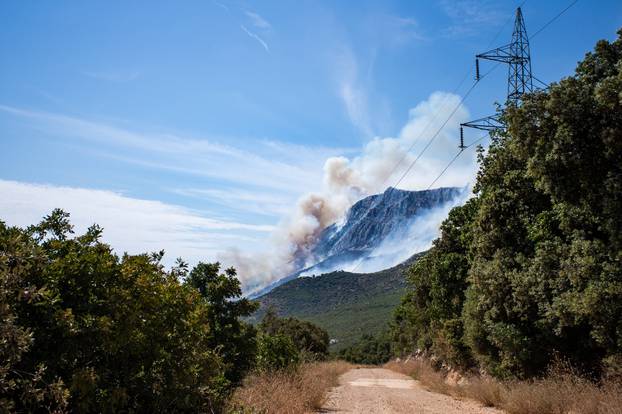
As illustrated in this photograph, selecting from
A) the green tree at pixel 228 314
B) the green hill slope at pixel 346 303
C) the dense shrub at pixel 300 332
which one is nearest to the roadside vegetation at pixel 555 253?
the green tree at pixel 228 314

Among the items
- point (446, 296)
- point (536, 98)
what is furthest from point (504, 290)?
point (446, 296)

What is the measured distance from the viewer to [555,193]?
41.9 ft

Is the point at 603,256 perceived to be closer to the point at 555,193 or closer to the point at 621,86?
the point at 555,193

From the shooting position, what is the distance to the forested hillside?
38.4 feet

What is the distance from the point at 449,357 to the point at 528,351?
1238 centimetres

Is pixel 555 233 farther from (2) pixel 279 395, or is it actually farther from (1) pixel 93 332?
(1) pixel 93 332

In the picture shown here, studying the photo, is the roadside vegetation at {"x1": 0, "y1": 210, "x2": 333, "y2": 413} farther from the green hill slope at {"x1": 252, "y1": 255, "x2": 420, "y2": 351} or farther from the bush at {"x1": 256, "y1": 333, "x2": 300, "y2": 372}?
the green hill slope at {"x1": 252, "y1": 255, "x2": 420, "y2": 351}

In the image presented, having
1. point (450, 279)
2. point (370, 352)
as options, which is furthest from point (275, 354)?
point (370, 352)

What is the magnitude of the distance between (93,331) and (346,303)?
165 meters

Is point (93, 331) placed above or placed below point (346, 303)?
below

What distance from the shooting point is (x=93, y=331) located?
607 centimetres

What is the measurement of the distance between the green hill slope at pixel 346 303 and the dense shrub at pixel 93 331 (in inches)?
3974

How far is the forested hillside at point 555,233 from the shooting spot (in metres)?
11.7

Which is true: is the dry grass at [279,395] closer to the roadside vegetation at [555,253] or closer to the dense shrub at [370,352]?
the roadside vegetation at [555,253]
